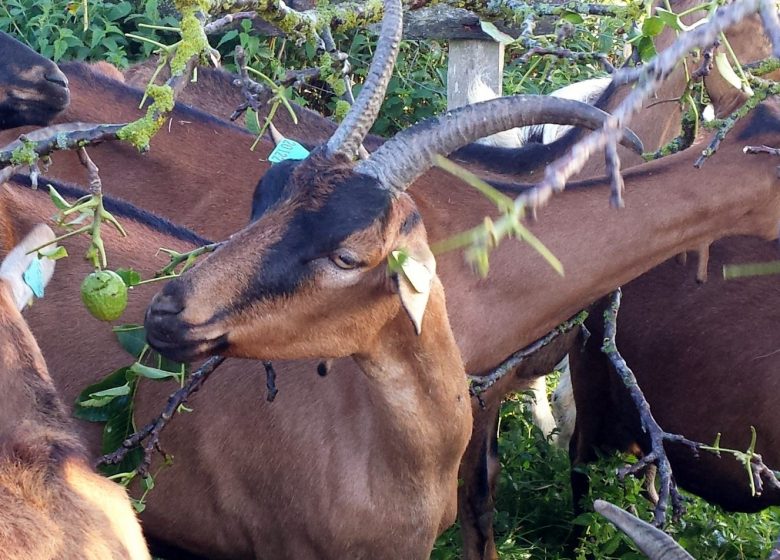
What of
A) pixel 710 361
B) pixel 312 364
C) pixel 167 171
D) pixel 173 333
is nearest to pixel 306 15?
pixel 173 333

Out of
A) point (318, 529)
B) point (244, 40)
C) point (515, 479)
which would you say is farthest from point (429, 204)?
point (244, 40)

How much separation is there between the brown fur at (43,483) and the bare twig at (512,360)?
1524 millimetres

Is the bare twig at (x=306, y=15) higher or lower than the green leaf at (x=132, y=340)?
higher

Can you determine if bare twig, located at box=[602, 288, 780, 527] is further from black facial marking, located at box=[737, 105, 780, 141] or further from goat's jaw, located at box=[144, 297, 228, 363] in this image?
goat's jaw, located at box=[144, 297, 228, 363]

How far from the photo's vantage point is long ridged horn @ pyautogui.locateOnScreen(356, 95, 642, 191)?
2609 mm

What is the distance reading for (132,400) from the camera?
2.99 meters

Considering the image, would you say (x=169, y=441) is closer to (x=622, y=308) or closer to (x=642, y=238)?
(x=642, y=238)

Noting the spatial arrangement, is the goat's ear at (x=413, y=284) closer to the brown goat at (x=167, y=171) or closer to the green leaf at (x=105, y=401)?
the green leaf at (x=105, y=401)

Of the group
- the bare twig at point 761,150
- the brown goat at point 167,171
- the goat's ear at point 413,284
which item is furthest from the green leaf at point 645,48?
the brown goat at point 167,171

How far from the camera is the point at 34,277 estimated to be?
2.25 meters

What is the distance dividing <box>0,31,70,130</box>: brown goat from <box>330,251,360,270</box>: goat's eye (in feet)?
6.79

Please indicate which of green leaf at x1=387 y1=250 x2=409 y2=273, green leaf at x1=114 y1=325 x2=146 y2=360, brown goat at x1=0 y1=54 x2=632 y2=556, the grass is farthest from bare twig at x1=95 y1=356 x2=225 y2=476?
the grass

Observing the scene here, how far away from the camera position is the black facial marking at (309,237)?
2539mm

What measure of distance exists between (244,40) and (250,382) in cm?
329
